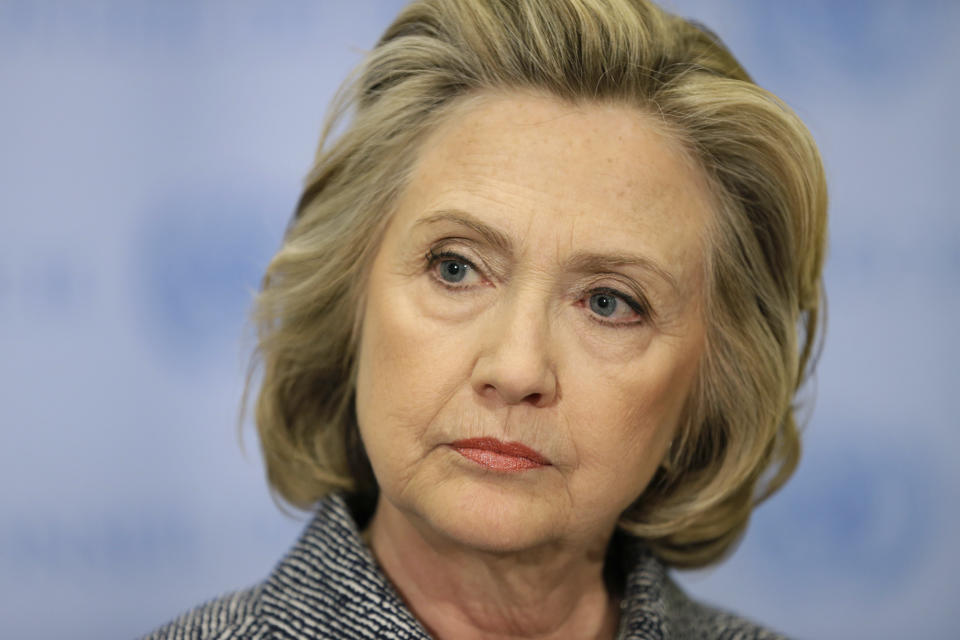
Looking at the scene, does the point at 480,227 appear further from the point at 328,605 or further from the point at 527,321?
the point at 328,605

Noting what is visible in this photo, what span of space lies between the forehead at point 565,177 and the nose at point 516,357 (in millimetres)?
119

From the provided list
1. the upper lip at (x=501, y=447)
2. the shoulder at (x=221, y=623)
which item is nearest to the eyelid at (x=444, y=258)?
the upper lip at (x=501, y=447)

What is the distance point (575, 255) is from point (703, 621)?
2.84ft

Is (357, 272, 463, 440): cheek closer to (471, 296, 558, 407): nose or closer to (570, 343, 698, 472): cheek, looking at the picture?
(471, 296, 558, 407): nose

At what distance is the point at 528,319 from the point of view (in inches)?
76.7

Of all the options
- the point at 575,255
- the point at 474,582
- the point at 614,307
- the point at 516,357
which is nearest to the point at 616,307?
the point at 614,307

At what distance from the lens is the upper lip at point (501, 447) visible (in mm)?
1944

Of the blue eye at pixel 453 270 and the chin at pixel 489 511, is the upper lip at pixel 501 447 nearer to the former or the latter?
the chin at pixel 489 511

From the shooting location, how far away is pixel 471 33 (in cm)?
212

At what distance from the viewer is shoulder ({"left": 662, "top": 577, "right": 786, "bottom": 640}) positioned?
2324mm

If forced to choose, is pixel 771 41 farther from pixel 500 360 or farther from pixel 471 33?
pixel 500 360

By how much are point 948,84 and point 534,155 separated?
1.67 meters

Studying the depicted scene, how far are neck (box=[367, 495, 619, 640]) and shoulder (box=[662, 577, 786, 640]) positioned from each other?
222 millimetres

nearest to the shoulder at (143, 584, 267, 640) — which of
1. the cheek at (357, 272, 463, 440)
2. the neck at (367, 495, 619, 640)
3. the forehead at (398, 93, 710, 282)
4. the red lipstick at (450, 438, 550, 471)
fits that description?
the neck at (367, 495, 619, 640)
